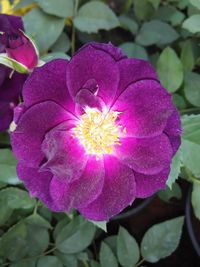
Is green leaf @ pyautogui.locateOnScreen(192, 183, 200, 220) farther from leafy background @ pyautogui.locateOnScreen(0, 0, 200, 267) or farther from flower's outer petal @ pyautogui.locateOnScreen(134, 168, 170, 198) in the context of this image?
flower's outer petal @ pyautogui.locateOnScreen(134, 168, 170, 198)

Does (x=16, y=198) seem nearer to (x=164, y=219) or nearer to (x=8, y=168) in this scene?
(x=8, y=168)

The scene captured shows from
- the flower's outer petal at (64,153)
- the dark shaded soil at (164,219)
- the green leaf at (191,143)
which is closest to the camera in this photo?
the flower's outer petal at (64,153)

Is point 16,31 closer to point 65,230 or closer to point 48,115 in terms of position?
point 48,115

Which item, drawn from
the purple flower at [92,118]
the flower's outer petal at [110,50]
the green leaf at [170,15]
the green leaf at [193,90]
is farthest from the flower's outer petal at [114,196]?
the green leaf at [170,15]

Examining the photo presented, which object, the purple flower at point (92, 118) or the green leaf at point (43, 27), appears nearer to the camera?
the purple flower at point (92, 118)

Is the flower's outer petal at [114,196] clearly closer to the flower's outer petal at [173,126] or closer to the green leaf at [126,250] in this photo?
the flower's outer petal at [173,126]

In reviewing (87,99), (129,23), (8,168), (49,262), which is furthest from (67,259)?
(129,23)
